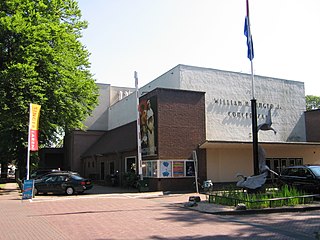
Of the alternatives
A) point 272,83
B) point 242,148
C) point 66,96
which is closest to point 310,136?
point 272,83

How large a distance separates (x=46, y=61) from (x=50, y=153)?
26.1 meters

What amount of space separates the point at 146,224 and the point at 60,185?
13187 millimetres

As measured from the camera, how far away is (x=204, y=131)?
2609cm

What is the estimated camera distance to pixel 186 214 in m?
13.9

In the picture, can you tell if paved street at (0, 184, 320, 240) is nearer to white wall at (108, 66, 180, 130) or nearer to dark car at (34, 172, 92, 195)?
dark car at (34, 172, 92, 195)

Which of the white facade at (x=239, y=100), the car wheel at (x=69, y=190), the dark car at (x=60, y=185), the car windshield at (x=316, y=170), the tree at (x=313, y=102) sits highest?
the tree at (x=313, y=102)

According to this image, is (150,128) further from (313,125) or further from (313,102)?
(313,102)

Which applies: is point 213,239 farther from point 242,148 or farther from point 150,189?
point 242,148

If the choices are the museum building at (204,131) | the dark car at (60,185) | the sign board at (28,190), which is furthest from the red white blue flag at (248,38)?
the sign board at (28,190)

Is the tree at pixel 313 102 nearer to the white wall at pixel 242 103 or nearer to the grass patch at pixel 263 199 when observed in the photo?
the white wall at pixel 242 103

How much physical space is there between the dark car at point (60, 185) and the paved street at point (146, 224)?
756 cm

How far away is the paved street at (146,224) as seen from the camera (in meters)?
9.73

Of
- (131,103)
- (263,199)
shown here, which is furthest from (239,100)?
(263,199)

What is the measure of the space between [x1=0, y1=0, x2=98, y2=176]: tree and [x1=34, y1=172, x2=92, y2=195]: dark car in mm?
4644
